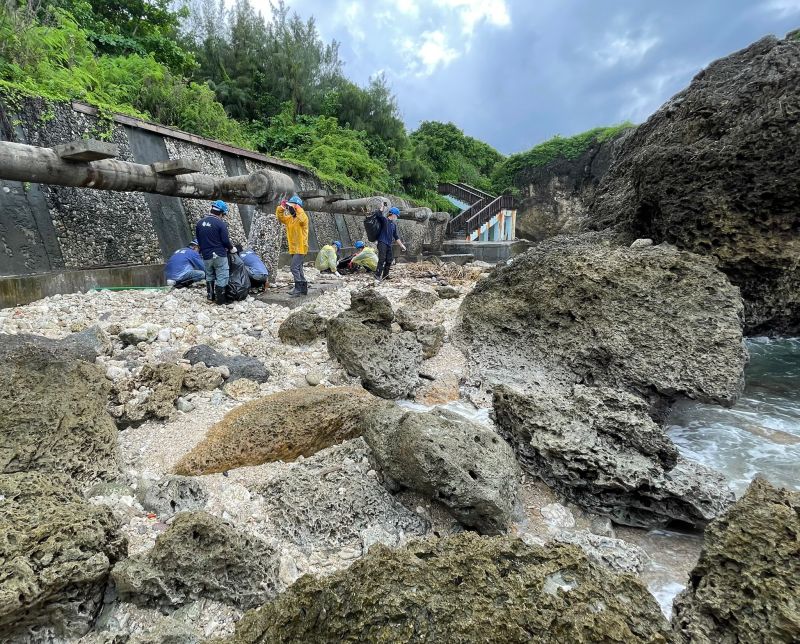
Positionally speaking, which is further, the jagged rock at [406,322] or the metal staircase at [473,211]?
the metal staircase at [473,211]

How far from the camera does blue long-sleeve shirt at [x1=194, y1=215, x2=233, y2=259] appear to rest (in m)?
6.63

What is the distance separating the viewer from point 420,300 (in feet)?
25.6

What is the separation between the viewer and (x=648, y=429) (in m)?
2.86

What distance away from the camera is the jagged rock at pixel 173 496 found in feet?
7.88

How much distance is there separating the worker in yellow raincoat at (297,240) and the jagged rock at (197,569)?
19.7 ft

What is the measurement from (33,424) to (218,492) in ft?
3.73

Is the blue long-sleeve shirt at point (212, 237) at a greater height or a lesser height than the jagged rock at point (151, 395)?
greater

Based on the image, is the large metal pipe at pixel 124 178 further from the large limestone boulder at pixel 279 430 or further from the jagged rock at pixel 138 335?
the large limestone boulder at pixel 279 430

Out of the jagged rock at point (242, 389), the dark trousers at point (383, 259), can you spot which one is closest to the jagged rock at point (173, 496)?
the jagged rock at point (242, 389)

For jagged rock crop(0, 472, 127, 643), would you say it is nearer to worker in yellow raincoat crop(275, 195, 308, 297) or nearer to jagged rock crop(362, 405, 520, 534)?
jagged rock crop(362, 405, 520, 534)

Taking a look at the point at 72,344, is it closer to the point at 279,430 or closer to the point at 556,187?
the point at 279,430

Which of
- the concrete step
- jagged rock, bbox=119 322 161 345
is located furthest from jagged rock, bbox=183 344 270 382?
the concrete step

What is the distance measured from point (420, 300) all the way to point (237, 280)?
2.97 m

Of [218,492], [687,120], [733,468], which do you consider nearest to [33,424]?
[218,492]
